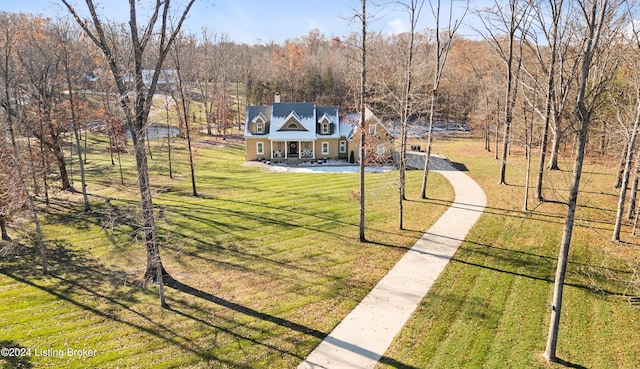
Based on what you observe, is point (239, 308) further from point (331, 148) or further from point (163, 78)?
point (163, 78)

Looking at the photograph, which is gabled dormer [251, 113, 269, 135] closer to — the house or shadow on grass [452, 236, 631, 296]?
the house

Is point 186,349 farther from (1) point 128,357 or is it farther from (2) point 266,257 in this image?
(2) point 266,257

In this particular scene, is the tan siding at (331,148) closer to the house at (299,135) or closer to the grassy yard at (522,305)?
the house at (299,135)

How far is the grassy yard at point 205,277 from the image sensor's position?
9.30 metres

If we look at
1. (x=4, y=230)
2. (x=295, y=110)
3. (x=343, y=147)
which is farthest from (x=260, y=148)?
(x=4, y=230)

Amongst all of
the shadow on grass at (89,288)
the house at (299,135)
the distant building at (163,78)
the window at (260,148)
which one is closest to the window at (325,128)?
the house at (299,135)

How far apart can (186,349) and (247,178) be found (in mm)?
19955

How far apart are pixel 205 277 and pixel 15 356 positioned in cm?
528

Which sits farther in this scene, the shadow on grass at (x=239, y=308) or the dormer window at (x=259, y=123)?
the dormer window at (x=259, y=123)

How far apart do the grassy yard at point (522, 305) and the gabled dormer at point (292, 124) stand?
71.7ft

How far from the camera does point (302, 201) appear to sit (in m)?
21.4

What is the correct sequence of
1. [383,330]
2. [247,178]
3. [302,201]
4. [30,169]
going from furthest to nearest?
[247,178] → [302,201] → [30,169] → [383,330]

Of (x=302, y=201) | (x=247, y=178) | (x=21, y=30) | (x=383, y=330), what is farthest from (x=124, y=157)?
(x=383, y=330)

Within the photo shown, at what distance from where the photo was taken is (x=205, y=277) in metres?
13.0
